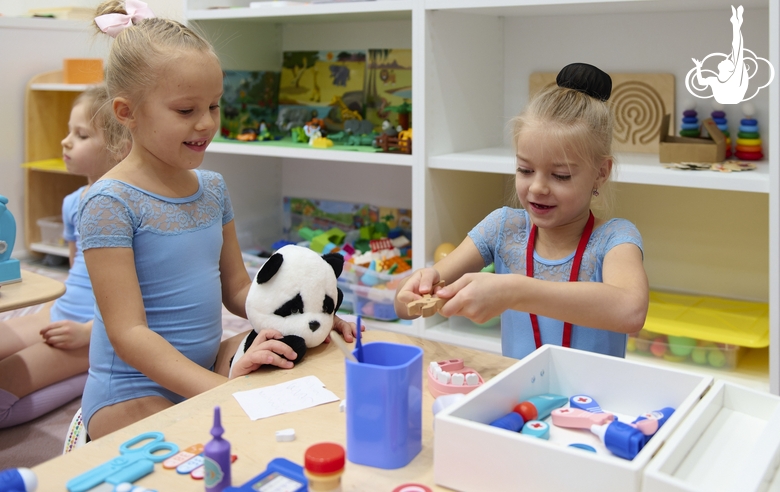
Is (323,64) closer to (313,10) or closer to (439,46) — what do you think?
(313,10)

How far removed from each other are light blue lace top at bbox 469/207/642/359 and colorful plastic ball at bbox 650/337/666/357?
0.52m

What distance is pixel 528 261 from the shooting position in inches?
47.7

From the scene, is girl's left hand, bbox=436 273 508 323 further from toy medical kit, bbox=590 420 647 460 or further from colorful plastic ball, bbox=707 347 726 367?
colorful plastic ball, bbox=707 347 726 367

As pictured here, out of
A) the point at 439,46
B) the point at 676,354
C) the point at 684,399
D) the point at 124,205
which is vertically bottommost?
the point at 676,354

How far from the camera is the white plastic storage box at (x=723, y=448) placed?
61 cm

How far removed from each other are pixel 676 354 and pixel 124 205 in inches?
48.1

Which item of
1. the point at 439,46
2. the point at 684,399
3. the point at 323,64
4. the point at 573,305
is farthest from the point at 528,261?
the point at 323,64

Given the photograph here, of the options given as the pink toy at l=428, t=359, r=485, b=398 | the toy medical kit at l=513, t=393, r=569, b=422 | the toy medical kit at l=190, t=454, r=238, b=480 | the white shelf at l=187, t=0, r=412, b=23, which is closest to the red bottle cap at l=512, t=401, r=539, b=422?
the toy medical kit at l=513, t=393, r=569, b=422

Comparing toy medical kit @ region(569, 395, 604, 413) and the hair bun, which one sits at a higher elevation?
the hair bun

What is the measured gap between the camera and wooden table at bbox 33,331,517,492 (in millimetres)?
700

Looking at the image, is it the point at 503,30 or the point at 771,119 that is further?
the point at 503,30

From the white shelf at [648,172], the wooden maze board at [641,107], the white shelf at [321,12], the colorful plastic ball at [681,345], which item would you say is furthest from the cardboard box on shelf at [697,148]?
the white shelf at [321,12]

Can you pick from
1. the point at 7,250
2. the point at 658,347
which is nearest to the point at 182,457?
the point at 7,250

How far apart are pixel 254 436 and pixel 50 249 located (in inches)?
96.0
